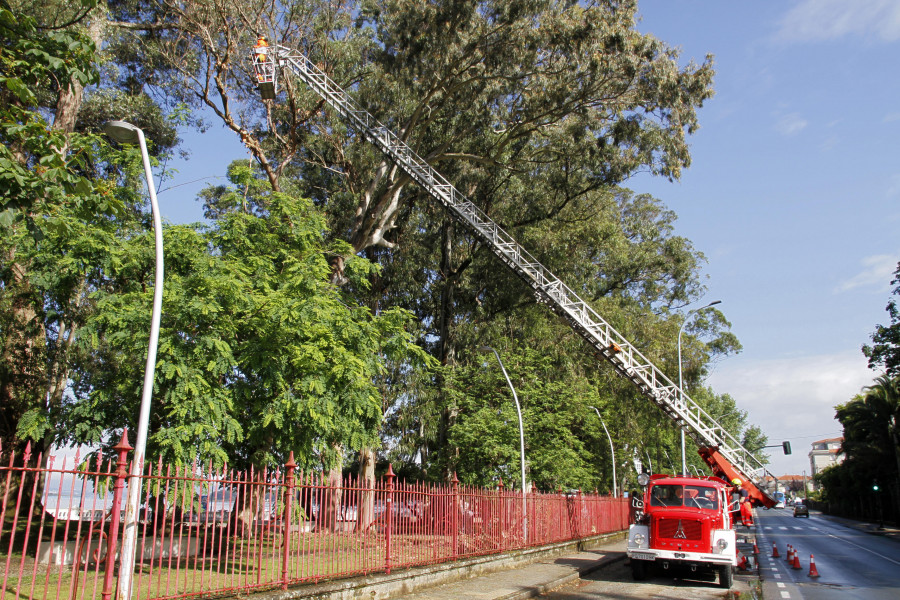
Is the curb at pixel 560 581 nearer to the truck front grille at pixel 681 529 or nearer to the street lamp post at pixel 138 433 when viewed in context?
the truck front grille at pixel 681 529

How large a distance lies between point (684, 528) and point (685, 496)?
1004 mm

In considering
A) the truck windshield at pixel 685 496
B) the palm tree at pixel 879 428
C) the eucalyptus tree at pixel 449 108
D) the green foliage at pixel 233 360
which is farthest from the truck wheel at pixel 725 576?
the palm tree at pixel 879 428

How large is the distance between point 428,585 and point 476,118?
55.9 feet

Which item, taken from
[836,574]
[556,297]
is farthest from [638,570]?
[556,297]

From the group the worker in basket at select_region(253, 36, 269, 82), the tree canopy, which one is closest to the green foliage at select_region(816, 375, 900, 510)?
the tree canopy

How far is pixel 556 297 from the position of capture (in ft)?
74.2

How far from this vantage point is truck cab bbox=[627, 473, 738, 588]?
14898 mm

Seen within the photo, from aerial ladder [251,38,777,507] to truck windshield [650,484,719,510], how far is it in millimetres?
3409

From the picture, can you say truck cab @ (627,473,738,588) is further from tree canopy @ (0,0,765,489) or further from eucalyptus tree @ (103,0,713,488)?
eucalyptus tree @ (103,0,713,488)

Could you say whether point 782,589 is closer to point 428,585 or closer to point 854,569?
point 854,569

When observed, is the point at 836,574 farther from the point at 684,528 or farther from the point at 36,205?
the point at 36,205

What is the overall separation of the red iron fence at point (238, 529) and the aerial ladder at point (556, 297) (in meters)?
5.17

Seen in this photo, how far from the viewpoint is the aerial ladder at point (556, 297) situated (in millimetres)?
20406

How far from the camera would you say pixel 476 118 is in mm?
24469
